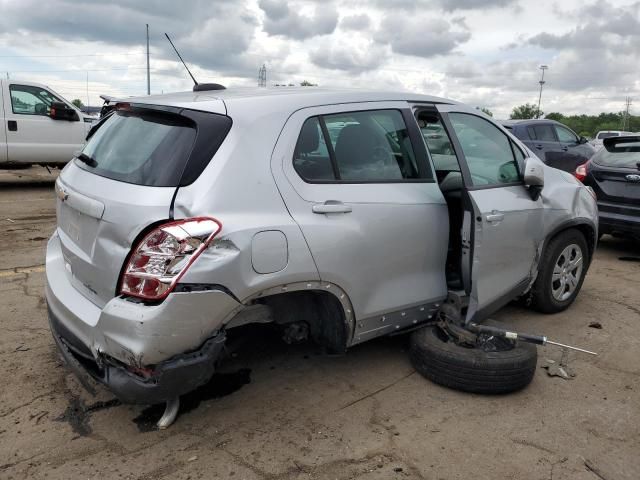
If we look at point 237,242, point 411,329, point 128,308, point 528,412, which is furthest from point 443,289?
point 128,308

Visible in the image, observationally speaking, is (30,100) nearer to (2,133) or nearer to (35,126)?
(35,126)

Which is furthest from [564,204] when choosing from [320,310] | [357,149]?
[320,310]

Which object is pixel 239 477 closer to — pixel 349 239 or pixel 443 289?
pixel 349 239

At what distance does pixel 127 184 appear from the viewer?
2723 millimetres

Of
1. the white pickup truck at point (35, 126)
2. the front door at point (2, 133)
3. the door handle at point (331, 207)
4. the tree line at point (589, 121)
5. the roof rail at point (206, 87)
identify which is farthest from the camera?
the tree line at point (589, 121)

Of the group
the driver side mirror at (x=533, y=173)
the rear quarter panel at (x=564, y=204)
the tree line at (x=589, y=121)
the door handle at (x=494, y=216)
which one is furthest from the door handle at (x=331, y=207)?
the tree line at (x=589, y=121)

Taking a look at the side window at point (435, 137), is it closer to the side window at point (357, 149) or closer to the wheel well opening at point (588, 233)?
the side window at point (357, 149)

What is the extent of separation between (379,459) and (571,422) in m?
1.15

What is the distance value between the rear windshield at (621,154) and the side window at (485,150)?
320 cm

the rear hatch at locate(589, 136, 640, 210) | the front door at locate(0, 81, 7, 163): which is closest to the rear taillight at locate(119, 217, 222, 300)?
the rear hatch at locate(589, 136, 640, 210)

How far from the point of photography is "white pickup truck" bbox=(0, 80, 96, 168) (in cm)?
1035

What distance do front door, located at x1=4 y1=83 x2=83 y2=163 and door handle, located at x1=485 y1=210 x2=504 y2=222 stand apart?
934 cm

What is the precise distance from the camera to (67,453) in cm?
270

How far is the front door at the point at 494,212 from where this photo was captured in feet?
11.6
